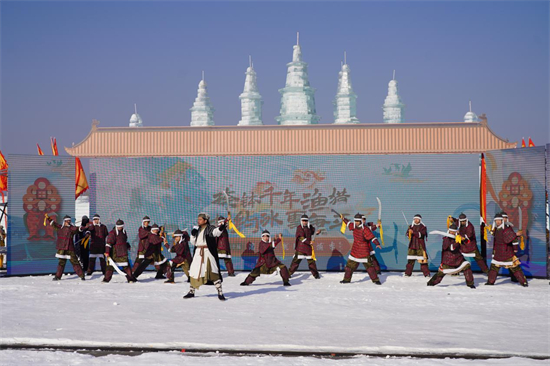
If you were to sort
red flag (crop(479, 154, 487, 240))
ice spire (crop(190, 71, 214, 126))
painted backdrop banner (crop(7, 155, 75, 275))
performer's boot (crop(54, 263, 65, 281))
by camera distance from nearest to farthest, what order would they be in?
performer's boot (crop(54, 263, 65, 281)) → painted backdrop banner (crop(7, 155, 75, 275)) → red flag (crop(479, 154, 487, 240)) → ice spire (crop(190, 71, 214, 126))

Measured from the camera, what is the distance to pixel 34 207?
54.4 feet

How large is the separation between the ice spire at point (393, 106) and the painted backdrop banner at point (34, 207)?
74.0 metres

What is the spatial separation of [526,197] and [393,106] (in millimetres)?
73978

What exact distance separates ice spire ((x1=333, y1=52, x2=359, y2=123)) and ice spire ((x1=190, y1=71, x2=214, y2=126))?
17.8 metres

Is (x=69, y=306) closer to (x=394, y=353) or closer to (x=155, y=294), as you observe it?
(x=155, y=294)

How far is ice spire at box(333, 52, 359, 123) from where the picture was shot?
78125mm

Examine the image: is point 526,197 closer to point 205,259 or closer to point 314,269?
point 314,269

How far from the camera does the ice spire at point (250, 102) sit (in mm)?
76000

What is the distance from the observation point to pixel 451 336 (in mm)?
8414

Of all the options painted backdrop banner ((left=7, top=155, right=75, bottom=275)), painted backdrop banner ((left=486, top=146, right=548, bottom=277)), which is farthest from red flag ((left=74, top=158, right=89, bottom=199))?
painted backdrop banner ((left=486, top=146, right=548, bottom=277))

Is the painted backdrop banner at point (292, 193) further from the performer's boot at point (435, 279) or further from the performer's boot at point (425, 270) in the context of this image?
the performer's boot at point (435, 279)

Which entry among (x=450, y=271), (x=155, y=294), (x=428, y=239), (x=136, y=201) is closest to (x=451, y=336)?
(x=450, y=271)

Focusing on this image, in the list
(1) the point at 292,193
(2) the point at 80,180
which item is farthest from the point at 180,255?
(2) the point at 80,180

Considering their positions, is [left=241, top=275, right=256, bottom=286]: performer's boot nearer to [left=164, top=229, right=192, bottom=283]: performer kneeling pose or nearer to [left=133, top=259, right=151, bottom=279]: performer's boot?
[left=164, top=229, right=192, bottom=283]: performer kneeling pose
